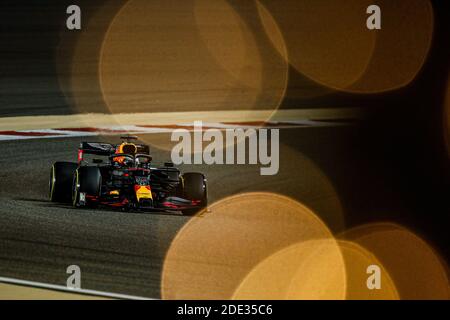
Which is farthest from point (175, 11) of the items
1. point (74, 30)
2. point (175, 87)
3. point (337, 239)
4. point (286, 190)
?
point (337, 239)

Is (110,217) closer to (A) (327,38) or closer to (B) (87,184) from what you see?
(B) (87,184)

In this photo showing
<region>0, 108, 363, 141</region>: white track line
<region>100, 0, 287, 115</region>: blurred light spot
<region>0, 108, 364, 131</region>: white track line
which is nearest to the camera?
<region>0, 108, 363, 141</region>: white track line

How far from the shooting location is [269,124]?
48.5ft

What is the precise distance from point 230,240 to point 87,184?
1737mm

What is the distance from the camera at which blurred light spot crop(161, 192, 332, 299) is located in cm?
822

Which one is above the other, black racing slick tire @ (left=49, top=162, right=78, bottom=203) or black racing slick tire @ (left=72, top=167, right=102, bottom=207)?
black racing slick tire @ (left=49, top=162, right=78, bottom=203)

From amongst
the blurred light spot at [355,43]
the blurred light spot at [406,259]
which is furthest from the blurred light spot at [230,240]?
the blurred light spot at [355,43]

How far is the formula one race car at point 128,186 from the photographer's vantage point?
1011 cm

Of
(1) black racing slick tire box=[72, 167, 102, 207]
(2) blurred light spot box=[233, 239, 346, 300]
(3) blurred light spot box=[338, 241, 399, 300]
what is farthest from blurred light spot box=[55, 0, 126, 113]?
(3) blurred light spot box=[338, 241, 399, 300]

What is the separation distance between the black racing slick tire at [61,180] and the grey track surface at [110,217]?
147mm

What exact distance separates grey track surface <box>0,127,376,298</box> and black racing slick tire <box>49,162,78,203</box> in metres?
0.15

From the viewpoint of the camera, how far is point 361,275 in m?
8.49

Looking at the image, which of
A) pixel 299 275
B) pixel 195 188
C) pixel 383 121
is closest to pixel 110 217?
pixel 195 188

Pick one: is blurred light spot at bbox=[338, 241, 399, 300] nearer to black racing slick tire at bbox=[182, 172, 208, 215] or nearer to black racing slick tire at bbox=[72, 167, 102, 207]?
black racing slick tire at bbox=[182, 172, 208, 215]
